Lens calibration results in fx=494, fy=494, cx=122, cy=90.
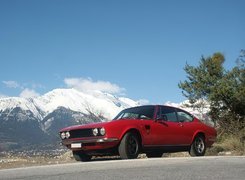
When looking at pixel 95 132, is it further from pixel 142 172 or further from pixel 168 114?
pixel 142 172

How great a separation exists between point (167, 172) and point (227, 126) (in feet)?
46.0

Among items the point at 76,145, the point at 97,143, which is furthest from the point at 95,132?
the point at 76,145

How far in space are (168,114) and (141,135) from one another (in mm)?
1601

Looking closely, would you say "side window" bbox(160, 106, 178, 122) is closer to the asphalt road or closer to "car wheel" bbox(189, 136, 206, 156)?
"car wheel" bbox(189, 136, 206, 156)

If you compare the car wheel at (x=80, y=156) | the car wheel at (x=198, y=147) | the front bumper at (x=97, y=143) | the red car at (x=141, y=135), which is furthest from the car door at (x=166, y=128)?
the car wheel at (x=80, y=156)

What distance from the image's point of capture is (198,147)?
13594mm

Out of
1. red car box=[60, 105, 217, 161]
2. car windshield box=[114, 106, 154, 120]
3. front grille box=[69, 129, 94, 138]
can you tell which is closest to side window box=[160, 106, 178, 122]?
red car box=[60, 105, 217, 161]

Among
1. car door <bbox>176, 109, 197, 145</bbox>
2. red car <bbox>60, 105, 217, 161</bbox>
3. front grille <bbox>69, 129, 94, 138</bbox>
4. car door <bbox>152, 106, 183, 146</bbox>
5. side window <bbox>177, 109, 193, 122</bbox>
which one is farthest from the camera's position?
side window <bbox>177, 109, 193, 122</bbox>

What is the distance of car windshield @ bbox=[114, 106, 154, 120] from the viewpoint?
12672mm

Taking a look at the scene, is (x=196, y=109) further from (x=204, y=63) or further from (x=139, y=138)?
(x=139, y=138)

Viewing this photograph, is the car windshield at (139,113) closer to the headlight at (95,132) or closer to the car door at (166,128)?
the car door at (166,128)

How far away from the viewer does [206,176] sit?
7.68 m

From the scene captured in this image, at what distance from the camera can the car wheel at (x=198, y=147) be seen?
44.0ft

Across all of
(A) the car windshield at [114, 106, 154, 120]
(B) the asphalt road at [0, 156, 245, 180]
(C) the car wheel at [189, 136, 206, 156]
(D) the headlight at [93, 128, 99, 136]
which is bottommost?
(B) the asphalt road at [0, 156, 245, 180]
